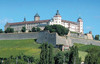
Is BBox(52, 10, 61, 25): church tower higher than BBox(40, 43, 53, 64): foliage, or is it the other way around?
BBox(52, 10, 61, 25): church tower

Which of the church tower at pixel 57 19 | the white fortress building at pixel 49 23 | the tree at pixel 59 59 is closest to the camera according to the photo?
the tree at pixel 59 59

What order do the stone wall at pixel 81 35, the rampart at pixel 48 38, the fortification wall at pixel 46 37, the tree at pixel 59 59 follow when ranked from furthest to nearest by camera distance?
the stone wall at pixel 81 35, the rampart at pixel 48 38, the fortification wall at pixel 46 37, the tree at pixel 59 59

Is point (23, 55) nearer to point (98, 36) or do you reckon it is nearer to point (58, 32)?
point (58, 32)

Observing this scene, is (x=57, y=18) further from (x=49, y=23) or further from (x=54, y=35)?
(x=54, y=35)

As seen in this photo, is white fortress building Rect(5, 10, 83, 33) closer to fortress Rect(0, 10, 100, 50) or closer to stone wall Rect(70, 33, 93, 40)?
fortress Rect(0, 10, 100, 50)

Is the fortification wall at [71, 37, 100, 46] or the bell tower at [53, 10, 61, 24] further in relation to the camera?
the bell tower at [53, 10, 61, 24]

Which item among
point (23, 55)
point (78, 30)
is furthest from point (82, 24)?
point (23, 55)

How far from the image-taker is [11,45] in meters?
80.2

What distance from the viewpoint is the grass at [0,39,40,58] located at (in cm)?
6881

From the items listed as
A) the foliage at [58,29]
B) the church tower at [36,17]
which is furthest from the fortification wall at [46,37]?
the church tower at [36,17]

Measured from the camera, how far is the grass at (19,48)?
6881cm

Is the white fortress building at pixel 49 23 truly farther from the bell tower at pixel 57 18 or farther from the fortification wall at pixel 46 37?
the fortification wall at pixel 46 37

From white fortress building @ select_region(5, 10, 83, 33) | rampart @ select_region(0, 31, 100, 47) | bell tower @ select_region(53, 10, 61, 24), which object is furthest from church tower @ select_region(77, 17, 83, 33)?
rampart @ select_region(0, 31, 100, 47)

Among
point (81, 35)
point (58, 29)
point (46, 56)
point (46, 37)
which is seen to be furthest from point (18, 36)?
point (46, 56)
